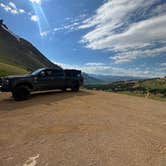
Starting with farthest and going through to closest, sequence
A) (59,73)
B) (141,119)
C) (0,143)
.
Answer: (59,73), (141,119), (0,143)

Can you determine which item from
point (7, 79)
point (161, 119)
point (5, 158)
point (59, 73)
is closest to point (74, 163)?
point (5, 158)

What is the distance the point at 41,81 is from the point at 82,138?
10.5 metres

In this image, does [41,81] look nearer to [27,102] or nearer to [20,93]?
[20,93]

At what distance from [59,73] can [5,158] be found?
43.7ft

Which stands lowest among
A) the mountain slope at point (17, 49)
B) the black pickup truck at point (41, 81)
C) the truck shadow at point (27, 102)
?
the truck shadow at point (27, 102)

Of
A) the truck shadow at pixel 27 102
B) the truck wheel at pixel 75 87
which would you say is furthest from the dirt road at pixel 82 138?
the truck wheel at pixel 75 87

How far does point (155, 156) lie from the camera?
5.90 m

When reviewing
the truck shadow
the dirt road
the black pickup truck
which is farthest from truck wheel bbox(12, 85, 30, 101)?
the dirt road

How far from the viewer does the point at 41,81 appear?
17188mm

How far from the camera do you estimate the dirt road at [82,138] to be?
5715mm

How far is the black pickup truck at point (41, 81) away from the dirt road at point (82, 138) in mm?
3848

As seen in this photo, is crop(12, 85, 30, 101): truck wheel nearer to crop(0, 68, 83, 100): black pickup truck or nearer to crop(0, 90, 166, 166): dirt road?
crop(0, 68, 83, 100): black pickup truck

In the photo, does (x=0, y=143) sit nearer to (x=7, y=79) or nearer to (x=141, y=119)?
(x=141, y=119)

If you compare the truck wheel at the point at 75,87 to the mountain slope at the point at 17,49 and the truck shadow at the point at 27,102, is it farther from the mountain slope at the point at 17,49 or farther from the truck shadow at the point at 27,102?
the mountain slope at the point at 17,49
